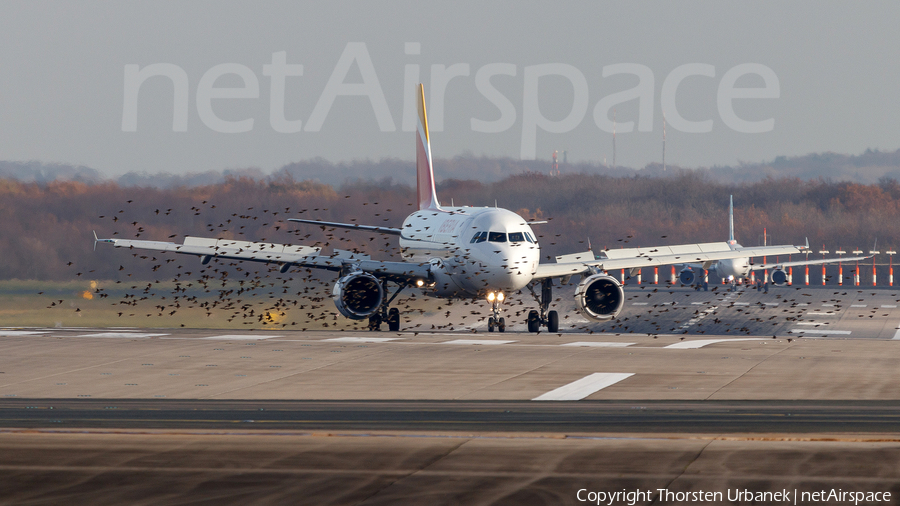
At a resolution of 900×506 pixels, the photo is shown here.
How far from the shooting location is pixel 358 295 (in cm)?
4397

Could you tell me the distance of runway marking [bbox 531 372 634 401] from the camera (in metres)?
23.8

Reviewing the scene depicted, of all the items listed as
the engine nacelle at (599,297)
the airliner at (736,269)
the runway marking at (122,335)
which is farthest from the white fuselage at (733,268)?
the runway marking at (122,335)

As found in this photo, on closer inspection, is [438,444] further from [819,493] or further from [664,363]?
[664,363]

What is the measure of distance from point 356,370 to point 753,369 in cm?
1118

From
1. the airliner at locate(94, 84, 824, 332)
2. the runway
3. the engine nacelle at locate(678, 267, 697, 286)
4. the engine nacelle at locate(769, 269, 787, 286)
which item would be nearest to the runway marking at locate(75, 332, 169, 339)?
the runway

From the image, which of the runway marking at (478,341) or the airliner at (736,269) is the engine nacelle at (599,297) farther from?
the airliner at (736,269)

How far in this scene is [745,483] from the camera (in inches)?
520

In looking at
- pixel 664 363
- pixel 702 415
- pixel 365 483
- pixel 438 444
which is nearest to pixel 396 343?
pixel 664 363

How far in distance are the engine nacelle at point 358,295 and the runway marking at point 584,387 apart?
1710cm

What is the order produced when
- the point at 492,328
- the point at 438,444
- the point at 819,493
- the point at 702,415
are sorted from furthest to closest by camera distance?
1. the point at 492,328
2. the point at 702,415
3. the point at 438,444
4. the point at 819,493

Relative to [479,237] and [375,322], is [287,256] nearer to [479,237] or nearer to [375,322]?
[375,322]

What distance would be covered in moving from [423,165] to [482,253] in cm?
1817

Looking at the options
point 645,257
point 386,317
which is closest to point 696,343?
point 645,257

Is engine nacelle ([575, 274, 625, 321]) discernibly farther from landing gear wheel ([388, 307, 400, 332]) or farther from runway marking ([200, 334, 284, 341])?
runway marking ([200, 334, 284, 341])
